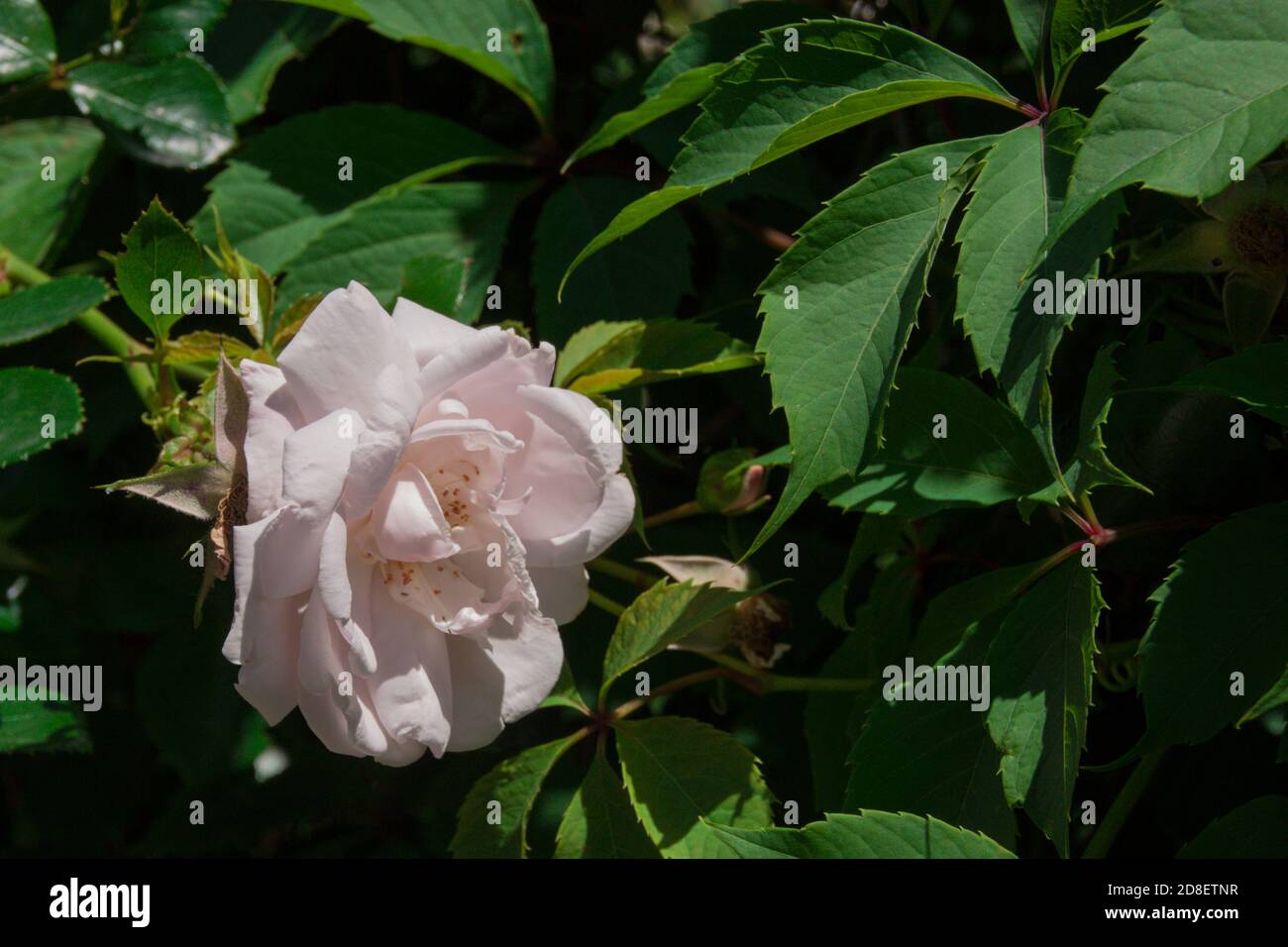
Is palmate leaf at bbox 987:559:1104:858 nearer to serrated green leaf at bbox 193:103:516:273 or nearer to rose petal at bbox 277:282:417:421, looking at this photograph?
rose petal at bbox 277:282:417:421

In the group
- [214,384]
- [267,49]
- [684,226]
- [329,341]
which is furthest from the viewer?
[267,49]

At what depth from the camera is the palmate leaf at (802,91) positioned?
891 mm

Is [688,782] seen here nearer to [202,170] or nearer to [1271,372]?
[1271,372]

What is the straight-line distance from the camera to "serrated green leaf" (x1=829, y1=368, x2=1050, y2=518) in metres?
0.96

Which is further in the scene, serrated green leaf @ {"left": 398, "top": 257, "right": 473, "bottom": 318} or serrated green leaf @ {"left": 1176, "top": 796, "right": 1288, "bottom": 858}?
serrated green leaf @ {"left": 398, "top": 257, "right": 473, "bottom": 318}

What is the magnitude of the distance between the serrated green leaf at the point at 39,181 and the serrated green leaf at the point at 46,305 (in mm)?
221

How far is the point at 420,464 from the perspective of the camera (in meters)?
0.87

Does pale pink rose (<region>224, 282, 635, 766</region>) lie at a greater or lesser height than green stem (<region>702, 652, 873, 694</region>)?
greater

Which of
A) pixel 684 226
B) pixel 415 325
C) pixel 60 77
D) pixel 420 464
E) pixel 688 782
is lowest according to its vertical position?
pixel 688 782

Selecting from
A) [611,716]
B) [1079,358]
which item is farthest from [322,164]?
[1079,358]

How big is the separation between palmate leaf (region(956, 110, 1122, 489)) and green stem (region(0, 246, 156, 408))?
703 mm

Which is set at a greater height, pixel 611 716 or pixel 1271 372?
pixel 1271 372

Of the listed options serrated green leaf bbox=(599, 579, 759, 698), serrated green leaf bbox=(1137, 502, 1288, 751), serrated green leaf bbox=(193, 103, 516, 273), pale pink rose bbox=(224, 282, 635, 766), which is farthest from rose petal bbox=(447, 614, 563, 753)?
serrated green leaf bbox=(193, 103, 516, 273)

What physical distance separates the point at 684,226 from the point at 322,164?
0.39 m
